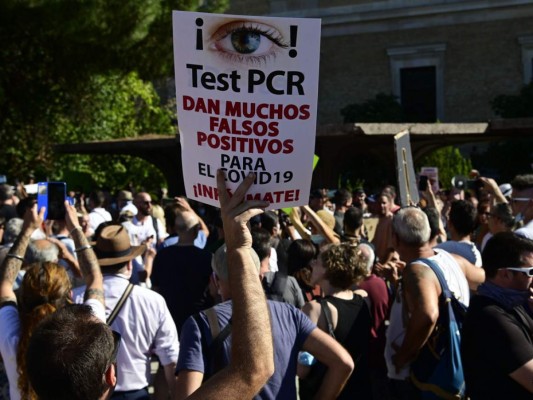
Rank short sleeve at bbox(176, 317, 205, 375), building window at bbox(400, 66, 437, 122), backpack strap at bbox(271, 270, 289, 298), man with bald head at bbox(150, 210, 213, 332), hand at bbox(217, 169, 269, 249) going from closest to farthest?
hand at bbox(217, 169, 269, 249) < short sleeve at bbox(176, 317, 205, 375) < backpack strap at bbox(271, 270, 289, 298) < man with bald head at bbox(150, 210, 213, 332) < building window at bbox(400, 66, 437, 122)

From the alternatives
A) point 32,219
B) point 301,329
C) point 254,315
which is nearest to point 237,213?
point 254,315

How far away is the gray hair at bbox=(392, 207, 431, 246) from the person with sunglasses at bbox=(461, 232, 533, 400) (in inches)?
28.7

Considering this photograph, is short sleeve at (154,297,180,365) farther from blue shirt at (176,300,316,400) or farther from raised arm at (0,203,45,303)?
blue shirt at (176,300,316,400)

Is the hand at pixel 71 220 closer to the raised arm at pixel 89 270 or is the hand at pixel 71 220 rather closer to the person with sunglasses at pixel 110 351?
the raised arm at pixel 89 270

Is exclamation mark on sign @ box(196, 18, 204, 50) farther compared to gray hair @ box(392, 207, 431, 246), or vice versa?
gray hair @ box(392, 207, 431, 246)

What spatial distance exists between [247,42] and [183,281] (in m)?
3.51

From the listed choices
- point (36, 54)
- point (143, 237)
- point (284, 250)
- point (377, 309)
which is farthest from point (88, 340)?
point (36, 54)

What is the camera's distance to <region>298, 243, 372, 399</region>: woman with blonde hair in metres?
4.36

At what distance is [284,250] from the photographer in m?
7.03

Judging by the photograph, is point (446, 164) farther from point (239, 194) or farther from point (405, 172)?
point (239, 194)

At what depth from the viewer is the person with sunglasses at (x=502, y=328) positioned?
140 inches

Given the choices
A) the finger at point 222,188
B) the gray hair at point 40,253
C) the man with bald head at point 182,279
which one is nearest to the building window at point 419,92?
the man with bald head at point 182,279

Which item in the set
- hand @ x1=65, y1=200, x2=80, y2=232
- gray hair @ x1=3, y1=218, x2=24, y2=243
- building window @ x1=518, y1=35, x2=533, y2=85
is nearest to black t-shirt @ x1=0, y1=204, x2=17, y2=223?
gray hair @ x1=3, y1=218, x2=24, y2=243

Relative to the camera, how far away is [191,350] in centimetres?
346
